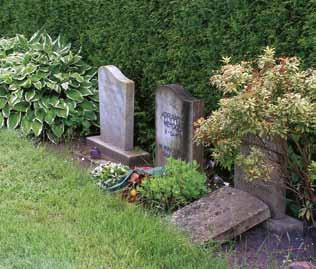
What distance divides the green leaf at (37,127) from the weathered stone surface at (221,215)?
9.18 ft

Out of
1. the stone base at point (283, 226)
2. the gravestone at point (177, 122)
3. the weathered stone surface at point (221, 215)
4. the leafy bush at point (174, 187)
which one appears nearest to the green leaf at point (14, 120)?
the gravestone at point (177, 122)

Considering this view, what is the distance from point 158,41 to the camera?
6.04 m

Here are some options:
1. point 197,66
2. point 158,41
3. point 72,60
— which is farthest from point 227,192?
point 72,60

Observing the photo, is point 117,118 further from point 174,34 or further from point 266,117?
point 266,117

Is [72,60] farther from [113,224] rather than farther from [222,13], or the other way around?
[113,224]

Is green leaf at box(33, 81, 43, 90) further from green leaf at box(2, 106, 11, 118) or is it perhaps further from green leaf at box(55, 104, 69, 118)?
green leaf at box(2, 106, 11, 118)

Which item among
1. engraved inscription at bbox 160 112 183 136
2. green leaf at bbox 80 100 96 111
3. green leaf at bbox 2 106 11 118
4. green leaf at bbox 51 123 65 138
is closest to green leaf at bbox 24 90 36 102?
green leaf at bbox 2 106 11 118

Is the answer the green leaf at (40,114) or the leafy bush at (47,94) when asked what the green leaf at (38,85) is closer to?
the leafy bush at (47,94)

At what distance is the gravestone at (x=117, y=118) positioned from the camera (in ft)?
19.5

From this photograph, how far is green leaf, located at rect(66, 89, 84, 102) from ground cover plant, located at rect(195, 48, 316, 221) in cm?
320

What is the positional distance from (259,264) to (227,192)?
88 cm

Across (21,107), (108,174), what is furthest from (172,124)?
(21,107)

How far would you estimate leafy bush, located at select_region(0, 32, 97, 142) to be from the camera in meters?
6.85

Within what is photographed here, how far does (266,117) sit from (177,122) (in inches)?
70.5
